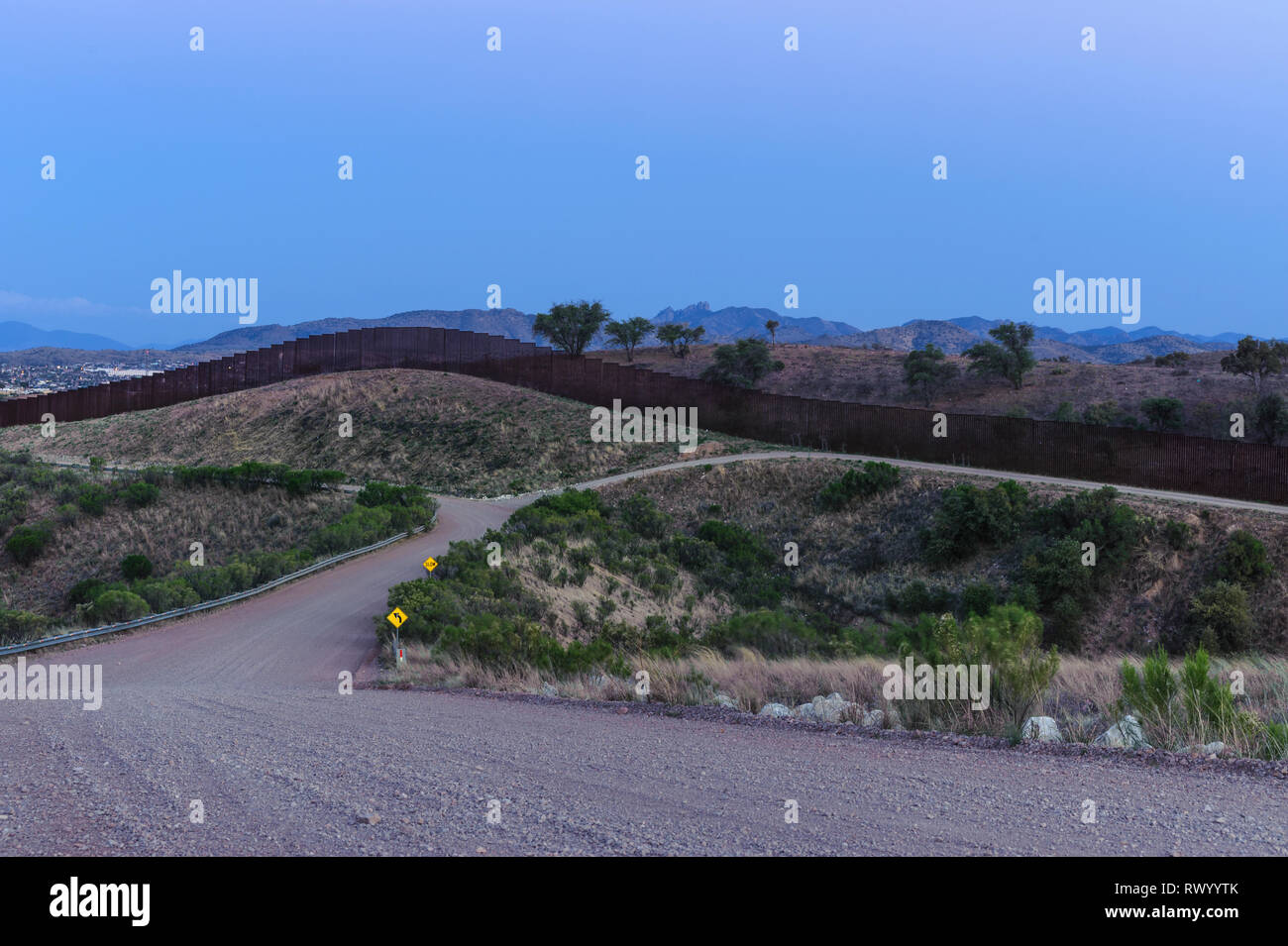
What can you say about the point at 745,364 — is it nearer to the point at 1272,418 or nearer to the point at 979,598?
the point at 1272,418

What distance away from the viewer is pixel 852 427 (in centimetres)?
4231

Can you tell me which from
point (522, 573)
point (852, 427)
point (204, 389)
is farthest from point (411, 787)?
point (204, 389)

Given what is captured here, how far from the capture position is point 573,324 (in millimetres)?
79250

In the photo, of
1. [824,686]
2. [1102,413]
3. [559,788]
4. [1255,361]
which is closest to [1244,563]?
[824,686]

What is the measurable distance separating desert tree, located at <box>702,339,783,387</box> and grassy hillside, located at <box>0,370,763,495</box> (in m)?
22.8

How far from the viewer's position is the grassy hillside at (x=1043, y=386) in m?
53.4

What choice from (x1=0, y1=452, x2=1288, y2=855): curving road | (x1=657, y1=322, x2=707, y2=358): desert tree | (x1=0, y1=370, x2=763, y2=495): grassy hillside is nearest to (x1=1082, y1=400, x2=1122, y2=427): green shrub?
(x1=0, y1=370, x2=763, y2=495): grassy hillside

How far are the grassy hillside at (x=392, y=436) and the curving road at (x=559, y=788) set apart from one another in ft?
101

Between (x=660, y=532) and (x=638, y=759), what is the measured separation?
25096 millimetres

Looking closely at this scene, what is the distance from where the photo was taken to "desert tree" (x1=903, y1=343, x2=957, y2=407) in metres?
63.2

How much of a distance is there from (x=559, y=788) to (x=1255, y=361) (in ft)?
200

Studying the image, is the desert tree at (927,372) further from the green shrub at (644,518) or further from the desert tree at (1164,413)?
the green shrub at (644,518)

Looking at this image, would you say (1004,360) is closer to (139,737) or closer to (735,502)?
(735,502)

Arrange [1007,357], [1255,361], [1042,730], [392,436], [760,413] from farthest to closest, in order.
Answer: [1007,357] < [1255,361] < [392,436] < [760,413] < [1042,730]
